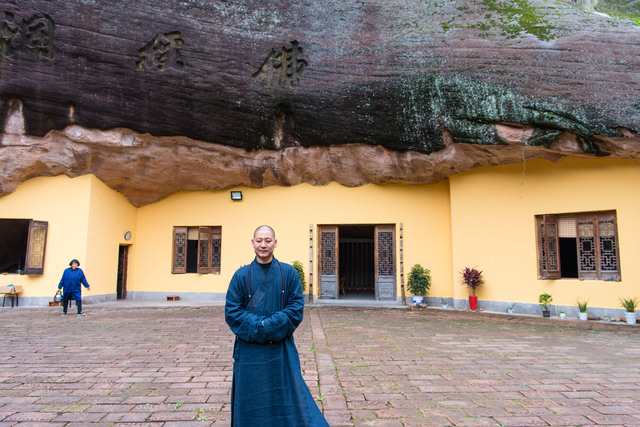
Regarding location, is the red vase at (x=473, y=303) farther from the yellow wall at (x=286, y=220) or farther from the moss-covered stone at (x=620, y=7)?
the moss-covered stone at (x=620, y=7)

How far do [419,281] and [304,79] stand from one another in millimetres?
6200

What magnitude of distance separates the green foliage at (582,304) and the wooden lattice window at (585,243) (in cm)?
54

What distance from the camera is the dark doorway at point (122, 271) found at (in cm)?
1246

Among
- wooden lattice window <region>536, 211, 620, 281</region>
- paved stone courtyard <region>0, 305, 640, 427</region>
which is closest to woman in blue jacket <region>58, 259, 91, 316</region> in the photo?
paved stone courtyard <region>0, 305, 640, 427</region>

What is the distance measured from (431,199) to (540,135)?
3520 millimetres

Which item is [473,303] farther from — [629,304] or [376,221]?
[376,221]

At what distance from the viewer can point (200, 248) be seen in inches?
490

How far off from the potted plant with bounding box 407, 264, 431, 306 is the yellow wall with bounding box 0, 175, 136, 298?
8.72 m

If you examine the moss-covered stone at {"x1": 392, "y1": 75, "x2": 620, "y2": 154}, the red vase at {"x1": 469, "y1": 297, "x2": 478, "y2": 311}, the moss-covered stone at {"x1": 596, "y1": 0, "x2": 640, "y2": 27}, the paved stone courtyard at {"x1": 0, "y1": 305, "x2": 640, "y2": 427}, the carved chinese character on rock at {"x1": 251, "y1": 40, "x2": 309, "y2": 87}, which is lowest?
the paved stone courtyard at {"x1": 0, "y1": 305, "x2": 640, "y2": 427}

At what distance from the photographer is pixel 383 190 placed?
465 inches

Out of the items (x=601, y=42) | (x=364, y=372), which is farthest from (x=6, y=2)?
(x=601, y=42)

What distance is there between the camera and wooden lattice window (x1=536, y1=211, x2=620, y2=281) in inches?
346

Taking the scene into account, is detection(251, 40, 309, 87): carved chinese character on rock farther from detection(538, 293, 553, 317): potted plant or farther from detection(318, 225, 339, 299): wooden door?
detection(538, 293, 553, 317): potted plant

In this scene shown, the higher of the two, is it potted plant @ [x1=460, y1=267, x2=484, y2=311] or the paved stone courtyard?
potted plant @ [x1=460, y1=267, x2=484, y2=311]
